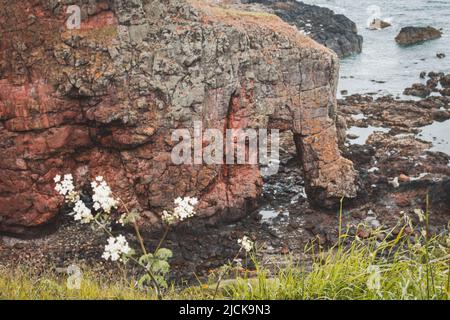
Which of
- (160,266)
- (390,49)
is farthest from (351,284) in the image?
(390,49)

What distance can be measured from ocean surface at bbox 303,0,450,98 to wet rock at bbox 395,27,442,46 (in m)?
1.13

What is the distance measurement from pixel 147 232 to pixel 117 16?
9750mm

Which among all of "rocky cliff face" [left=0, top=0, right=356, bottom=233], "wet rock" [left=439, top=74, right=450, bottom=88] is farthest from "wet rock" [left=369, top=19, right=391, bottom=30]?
"rocky cliff face" [left=0, top=0, right=356, bottom=233]

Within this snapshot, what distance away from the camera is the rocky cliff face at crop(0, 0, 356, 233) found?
2186 cm

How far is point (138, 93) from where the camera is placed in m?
22.5

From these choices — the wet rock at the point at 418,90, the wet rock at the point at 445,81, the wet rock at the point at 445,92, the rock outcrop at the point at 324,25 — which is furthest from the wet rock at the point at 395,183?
the rock outcrop at the point at 324,25

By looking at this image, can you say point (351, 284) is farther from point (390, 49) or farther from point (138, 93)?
point (390, 49)

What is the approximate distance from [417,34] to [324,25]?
11193 millimetres

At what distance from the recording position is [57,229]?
24.0 meters

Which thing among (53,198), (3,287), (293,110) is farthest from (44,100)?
(3,287)

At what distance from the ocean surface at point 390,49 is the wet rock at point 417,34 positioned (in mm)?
1129

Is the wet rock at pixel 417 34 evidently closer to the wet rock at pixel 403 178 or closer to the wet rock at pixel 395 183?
the wet rock at pixel 403 178

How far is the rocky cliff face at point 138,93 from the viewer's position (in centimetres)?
2186
